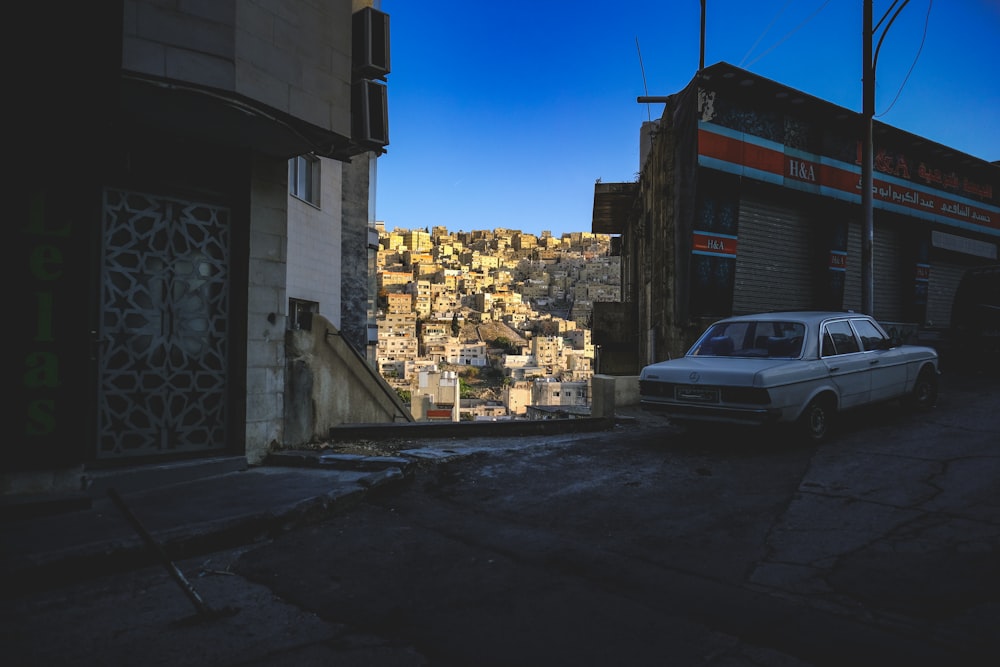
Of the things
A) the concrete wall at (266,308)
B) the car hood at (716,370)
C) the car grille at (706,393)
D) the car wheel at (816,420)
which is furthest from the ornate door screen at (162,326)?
the car wheel at (816,420)

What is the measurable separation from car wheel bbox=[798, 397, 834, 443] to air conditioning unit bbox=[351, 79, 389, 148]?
20.2 feet

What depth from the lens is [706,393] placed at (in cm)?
764

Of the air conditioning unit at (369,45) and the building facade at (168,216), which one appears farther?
the air conditioning unit at (369,45)

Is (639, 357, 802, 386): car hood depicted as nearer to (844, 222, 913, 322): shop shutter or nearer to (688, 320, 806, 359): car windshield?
(688, 320, 806, 359): car windshield

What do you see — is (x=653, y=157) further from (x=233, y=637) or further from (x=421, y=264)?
(x=421, y=264)

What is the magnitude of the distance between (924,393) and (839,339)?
2.57 m

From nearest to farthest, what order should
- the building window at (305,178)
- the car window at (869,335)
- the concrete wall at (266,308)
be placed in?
the concrete wall at (266,308), the car window at (869,335), the building window at (305,178)

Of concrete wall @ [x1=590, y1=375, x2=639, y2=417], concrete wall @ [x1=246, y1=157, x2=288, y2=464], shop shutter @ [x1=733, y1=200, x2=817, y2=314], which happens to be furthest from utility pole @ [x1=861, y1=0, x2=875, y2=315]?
concrete wall @ [x1=246, y1=157, x2=288, y2=464]

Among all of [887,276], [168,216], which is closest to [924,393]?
[887,276]

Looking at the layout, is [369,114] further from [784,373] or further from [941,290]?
[941,290]

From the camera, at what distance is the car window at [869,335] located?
876cm

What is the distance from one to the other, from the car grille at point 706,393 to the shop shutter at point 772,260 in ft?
22.9

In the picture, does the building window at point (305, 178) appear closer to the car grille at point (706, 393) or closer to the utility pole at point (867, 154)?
the car grille at point (706, 393)

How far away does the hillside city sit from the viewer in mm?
68062
